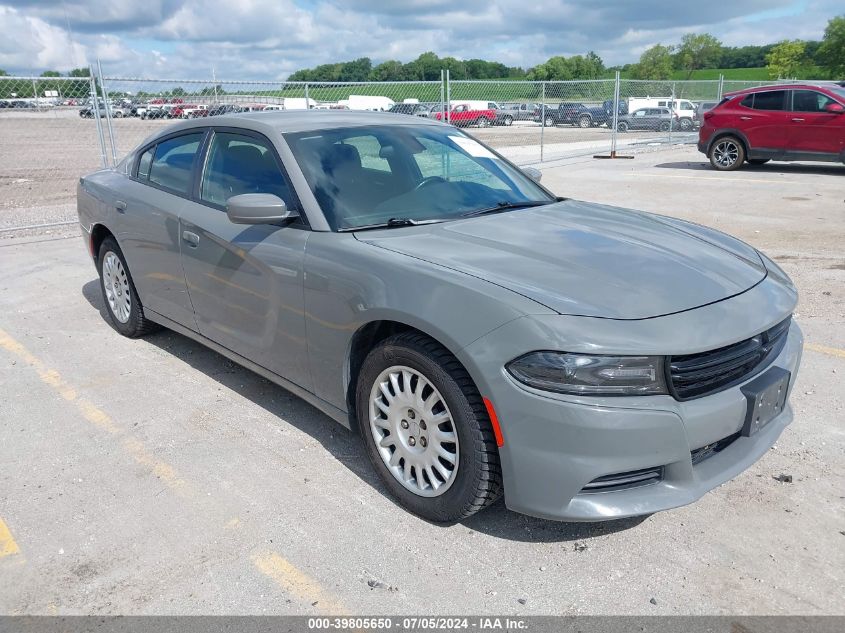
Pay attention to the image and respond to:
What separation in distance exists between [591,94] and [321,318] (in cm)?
2060

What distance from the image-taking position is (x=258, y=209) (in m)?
3.28

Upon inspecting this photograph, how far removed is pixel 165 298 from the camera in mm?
4473

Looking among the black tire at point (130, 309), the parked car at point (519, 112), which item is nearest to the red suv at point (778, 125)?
the parked car at point (519, 112)

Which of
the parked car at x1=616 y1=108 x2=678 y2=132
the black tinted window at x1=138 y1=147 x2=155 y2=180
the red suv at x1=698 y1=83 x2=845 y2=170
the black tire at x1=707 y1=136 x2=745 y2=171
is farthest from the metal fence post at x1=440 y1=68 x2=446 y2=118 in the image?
the parked car at x1=616 y1=108 x2=678 y2=132

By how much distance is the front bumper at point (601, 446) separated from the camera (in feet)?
7.84

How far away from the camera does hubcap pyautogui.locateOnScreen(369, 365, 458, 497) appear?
2.76 m

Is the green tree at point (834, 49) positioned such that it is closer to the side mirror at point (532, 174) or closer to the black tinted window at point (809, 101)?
the black tinted window at point (809, 101)

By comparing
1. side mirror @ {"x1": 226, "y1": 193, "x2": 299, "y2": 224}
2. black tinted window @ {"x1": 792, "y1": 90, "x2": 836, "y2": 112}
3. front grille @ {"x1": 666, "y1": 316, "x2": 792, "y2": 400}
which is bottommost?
front grille @ {"x1": 666, "y1": 316, "x2": 792, "y2": 400}

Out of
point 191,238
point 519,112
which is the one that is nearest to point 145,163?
point 191,238

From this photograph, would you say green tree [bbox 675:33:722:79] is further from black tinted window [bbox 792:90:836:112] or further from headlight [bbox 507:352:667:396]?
headlight [bbox 507:352:667:396]

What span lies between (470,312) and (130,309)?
133 inches

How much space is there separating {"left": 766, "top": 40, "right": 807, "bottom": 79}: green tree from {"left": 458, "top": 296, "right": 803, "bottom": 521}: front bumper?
2397 inches

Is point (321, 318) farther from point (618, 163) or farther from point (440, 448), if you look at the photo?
point (618, 163)

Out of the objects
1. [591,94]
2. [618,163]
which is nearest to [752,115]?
[618,163]
